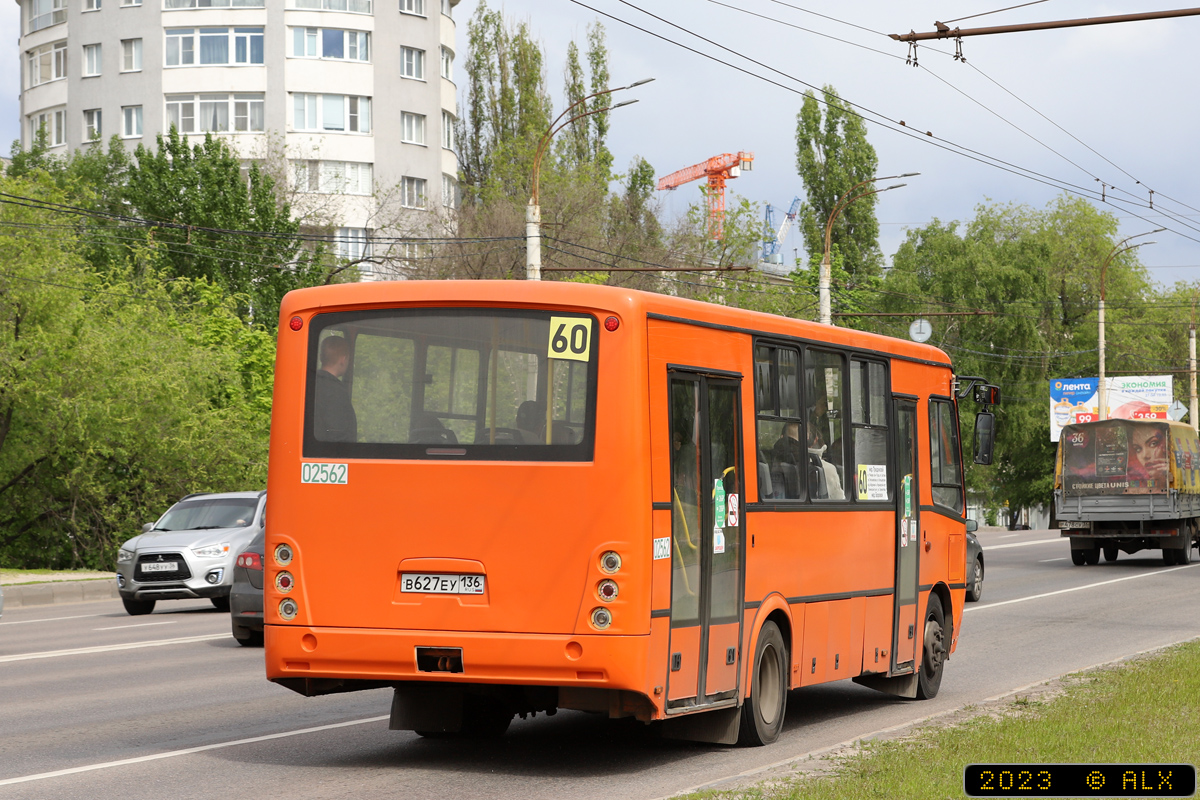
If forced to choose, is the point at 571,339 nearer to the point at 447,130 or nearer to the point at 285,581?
the point at 285,581

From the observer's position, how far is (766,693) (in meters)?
10.3

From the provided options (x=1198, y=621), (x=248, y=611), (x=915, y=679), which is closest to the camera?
(x=915, y=679)

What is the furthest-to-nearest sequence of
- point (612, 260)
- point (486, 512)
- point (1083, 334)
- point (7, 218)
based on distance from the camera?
point (1083, 334), point (612, 260), point (7, 218), point (486, 512)

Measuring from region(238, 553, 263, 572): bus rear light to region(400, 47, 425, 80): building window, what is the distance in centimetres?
5419

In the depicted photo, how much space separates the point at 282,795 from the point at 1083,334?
7751cm

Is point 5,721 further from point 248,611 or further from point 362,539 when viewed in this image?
point 248,611

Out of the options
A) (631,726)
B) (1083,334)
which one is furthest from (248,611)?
(1083,334)

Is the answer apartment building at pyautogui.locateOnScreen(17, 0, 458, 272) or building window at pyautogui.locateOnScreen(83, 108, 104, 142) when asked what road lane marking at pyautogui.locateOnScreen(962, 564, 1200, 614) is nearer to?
apartment building at pyautogui.locateOnScreen(17, 0, 458, 272)

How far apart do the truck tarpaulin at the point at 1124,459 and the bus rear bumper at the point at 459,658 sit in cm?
2816

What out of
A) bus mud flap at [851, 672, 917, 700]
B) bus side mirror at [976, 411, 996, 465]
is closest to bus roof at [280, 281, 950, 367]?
bus mud flap at [851, 672, 917, 700]

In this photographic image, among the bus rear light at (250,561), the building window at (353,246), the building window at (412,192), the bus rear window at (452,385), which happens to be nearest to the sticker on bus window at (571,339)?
the bus rear window at (452,385)

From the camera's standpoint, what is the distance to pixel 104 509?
35.2 meters

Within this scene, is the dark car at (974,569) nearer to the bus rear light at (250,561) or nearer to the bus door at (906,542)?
the bus door at (906,542)

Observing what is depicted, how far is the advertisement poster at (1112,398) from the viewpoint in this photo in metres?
68.0
